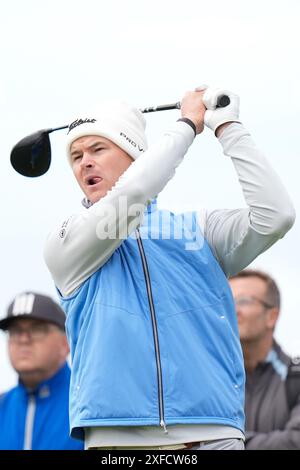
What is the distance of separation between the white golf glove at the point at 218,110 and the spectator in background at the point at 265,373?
2.25 m

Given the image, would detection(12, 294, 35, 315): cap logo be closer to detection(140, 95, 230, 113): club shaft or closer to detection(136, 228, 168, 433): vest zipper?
detection(140, 95, 230, 113): club shaft

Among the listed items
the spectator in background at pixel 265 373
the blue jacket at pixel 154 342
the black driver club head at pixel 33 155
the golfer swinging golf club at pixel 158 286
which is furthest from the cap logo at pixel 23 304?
the blue jacket at pixel 154 342

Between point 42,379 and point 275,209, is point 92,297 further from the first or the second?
point 42,379

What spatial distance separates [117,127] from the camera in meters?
4.99

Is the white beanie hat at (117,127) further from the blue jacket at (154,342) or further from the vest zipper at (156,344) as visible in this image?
the vest zipper at (156,344)

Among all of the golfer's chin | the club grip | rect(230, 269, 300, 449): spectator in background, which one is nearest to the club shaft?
the club grip

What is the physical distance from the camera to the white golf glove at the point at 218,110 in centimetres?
462

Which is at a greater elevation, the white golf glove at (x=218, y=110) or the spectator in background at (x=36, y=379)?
the white golf glove at (x=218, y=110)

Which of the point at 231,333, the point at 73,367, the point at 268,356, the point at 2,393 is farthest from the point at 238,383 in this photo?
the point at 2,393

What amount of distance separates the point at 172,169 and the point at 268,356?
7.85ft

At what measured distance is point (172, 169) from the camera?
4.50 m

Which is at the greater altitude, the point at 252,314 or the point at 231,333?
the point at 252,314

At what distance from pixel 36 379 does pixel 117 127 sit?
2.20 meters

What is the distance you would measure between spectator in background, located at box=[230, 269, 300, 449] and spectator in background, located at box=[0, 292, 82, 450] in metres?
1.12
